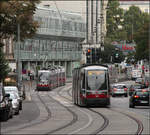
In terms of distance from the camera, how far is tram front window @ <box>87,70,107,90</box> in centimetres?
3981

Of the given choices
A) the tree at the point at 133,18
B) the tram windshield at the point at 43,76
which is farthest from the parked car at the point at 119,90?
the tree at the point at 133,18

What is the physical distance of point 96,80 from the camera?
39.9 m

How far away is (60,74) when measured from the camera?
9200 cm

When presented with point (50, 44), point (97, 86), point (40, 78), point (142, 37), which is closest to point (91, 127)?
point (97, 86)

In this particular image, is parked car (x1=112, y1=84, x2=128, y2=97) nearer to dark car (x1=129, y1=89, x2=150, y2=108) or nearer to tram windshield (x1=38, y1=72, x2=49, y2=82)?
tram windshield (x1=38, y1=72, x2=49, y2=82)

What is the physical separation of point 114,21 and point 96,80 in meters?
135

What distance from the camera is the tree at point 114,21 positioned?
169 meters

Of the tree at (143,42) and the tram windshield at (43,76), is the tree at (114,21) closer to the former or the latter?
the tree at (143,42)

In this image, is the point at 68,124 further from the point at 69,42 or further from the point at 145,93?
the point at 69,42

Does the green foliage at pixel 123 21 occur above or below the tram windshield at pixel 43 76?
above

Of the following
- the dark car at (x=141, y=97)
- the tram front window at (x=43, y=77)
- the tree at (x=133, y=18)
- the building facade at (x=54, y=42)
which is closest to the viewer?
the dark car at (x=141, y=97)

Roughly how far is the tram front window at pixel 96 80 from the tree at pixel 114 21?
12699 cm

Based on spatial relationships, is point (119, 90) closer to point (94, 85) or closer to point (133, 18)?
point (94, 85)

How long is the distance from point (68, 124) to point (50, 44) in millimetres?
92024
